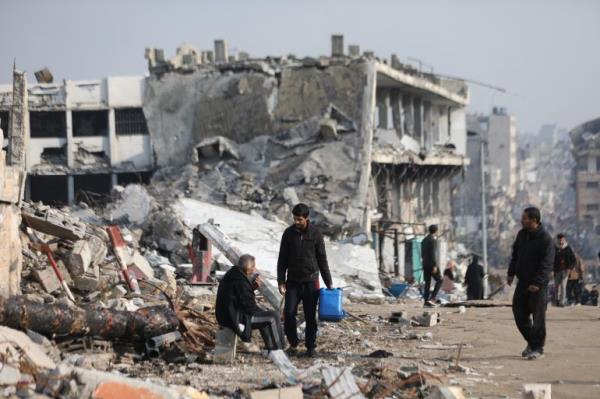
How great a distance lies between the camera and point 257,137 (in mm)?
34188

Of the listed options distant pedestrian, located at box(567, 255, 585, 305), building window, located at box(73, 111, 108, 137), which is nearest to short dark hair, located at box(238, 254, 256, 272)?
distant pedestrian, located at box(567, 255, 585, 305)

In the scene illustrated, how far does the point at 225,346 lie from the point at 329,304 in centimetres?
135

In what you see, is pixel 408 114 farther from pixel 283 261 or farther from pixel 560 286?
pixel 283 261

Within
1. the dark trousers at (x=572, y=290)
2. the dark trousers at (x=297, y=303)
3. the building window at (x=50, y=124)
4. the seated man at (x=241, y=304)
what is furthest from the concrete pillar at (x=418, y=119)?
the seated man at (x=241, y=304)

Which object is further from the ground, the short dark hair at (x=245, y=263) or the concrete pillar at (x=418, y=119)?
the concrete pillar at (x=418, y=119)

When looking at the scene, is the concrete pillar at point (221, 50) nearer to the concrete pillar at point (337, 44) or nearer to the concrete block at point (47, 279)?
the concrete pillar at point (337, 44)

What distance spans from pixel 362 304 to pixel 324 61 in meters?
16.4

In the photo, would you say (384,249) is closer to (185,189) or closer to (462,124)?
(185,189)

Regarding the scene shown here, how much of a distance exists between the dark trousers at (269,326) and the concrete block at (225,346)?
0.25m

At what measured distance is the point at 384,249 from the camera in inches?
1415

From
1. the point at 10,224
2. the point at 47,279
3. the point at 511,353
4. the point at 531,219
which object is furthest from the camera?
the point at 47,279

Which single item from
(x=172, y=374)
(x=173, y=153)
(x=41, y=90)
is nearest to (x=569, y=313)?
(x=172, y=374)

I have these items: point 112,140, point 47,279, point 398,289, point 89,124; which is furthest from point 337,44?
point 47,279

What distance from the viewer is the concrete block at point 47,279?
1198cm
